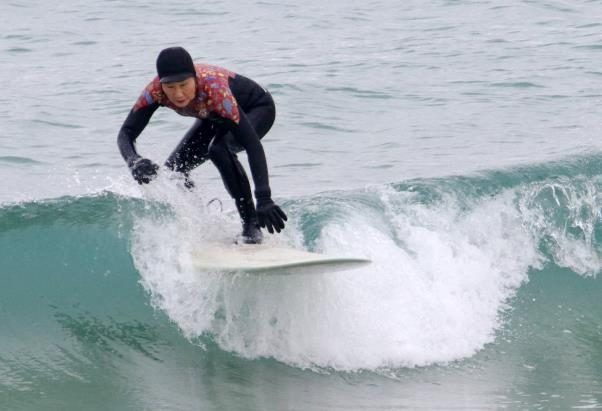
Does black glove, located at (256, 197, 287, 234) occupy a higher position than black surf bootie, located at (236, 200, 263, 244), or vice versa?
black glove, located at (256, 197, 287, 234)

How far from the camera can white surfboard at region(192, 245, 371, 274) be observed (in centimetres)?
614

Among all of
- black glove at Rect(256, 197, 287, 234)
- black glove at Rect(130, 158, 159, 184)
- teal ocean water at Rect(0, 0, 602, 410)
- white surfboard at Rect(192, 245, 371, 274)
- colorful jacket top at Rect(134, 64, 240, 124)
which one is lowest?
teal ocean water at Rect(0, 0, 602, 410)

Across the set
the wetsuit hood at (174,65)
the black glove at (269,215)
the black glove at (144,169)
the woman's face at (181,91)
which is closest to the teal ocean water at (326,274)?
the black glove at (269,215)

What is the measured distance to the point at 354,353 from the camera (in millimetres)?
6859

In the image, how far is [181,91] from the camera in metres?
6.32

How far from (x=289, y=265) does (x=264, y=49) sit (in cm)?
1235

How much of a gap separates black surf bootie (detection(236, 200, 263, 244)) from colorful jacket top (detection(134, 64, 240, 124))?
0.69 m

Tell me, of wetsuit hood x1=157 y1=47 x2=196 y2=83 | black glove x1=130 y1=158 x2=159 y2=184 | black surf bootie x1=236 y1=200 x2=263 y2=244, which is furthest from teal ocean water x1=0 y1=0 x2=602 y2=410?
wetsuit hood x1=157 y1=47 x2=196 y2=83

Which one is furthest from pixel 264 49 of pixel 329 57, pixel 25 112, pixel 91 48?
pixel 25 112

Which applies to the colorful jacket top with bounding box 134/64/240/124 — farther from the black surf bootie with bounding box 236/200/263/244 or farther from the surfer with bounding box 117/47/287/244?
the black surf bootie with bounding box 236/200/263/244

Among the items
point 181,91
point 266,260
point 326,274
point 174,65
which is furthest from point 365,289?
point 174,65

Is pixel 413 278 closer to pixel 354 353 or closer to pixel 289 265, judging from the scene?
pixel 354 353

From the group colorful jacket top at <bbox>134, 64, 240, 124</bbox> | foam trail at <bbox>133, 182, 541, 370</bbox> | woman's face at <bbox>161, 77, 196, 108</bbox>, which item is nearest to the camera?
woman's face at <bbox>161, 77, 196, 108</bbox>

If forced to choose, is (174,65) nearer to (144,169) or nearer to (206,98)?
(206,98)
